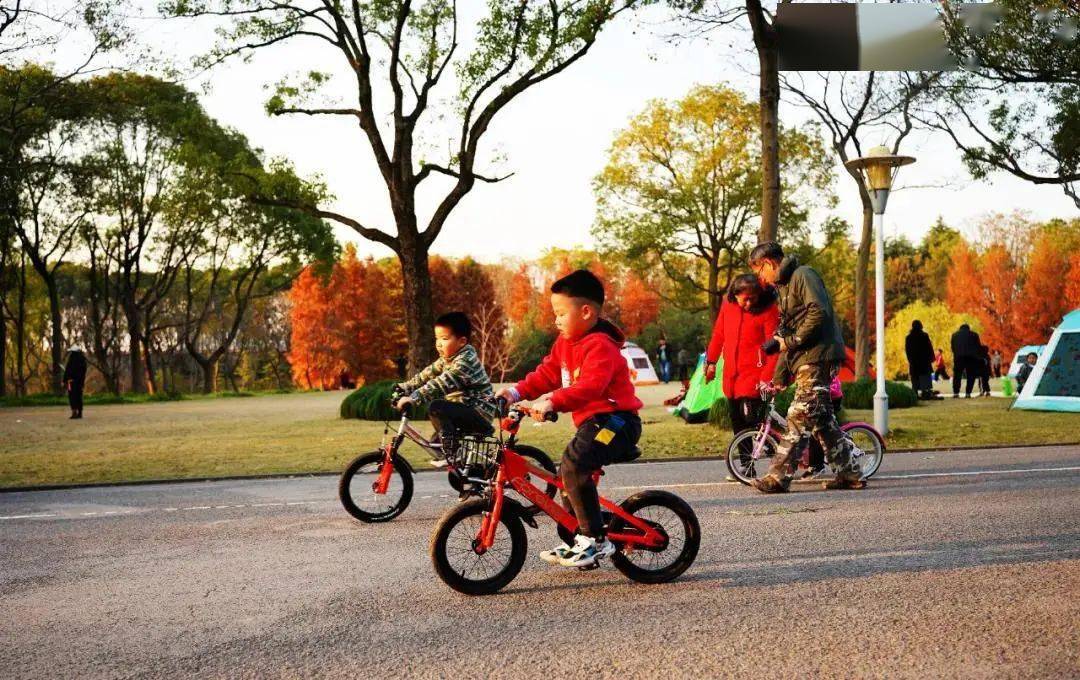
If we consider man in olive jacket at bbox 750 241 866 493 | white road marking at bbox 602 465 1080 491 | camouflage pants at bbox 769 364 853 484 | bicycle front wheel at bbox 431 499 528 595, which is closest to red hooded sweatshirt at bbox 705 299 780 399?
man in olive jacket at bbox 750 241 866 493

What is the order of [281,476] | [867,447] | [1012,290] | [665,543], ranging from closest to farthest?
[665,543] → [867,447] → [281,476] → [1012,290]

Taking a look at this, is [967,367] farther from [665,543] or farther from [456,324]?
[665,543]

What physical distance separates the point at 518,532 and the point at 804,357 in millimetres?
4441

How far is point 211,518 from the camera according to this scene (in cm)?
849

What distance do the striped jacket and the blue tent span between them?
15477 mm

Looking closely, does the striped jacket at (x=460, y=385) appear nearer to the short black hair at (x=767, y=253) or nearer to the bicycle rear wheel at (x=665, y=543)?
the bicycle rear wheel at (x=665, y=543)

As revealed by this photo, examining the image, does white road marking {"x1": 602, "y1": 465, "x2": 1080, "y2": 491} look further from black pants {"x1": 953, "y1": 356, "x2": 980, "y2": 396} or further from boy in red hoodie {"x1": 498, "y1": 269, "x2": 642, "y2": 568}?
black pants {"x1": 953, "y1": 356, "x2": 980, "y2": 396}

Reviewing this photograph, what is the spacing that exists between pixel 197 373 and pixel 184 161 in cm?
5375

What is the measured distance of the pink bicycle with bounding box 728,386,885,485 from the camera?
9.51m


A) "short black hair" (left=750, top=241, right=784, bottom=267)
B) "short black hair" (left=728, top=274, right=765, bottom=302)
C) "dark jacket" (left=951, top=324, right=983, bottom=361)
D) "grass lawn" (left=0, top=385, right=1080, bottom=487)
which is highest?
"short black hair" (left=750, top=241, right=784, bottom=267)

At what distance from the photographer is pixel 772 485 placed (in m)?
9.05

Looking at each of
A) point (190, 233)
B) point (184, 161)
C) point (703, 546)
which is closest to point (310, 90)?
point (184, 161)

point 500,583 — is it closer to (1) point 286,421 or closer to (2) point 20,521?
(2) point 20,521

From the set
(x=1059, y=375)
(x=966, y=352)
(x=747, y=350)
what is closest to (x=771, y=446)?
(x=747, y=350)
